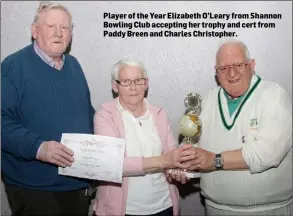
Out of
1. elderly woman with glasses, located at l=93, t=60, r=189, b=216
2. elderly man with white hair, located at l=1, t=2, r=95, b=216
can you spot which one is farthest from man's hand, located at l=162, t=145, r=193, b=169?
elderly man with white hair, located at l=1, t=2, r=95, b=216

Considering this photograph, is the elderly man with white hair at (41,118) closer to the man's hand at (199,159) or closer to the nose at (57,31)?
the nose at (57,31)

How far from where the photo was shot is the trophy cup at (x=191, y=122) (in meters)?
1.71

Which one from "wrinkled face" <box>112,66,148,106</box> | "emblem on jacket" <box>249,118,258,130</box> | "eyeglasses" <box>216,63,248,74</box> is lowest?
"emblem on jacket" <box>249,118,258,130</box>

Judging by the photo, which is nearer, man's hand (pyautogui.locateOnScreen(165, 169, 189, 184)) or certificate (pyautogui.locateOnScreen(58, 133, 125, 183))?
certificate (pyautogui.locateOnScreen(58, 133, 125, 183))

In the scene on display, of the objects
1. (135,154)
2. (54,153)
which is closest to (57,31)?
(54,153)

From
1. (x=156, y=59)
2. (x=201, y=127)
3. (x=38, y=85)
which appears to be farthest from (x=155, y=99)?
(x=38, y=85)

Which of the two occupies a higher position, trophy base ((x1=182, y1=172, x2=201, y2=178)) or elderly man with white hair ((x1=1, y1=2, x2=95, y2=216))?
elderly man with white hair ((x1=1, y1=2, x2=95, y2=216))

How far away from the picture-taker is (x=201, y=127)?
5.94 feet

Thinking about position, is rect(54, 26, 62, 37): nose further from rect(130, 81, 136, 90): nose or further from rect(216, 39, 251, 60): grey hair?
rect(216, 39, 251, 60): grey hair

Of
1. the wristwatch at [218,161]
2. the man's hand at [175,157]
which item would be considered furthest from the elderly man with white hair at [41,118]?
the wristwatch at [218,161]

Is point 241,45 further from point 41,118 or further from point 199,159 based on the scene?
point 41,118

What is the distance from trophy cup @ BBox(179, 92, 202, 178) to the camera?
1.71 metres

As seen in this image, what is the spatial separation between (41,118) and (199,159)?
763mm

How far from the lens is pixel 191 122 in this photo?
1.71 metres
